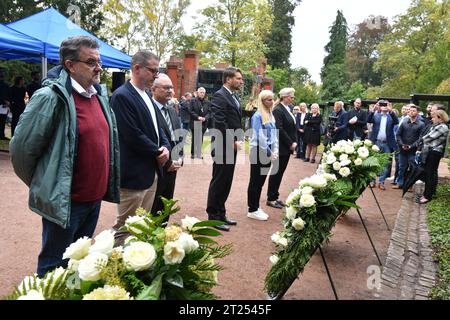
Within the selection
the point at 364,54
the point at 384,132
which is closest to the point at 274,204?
the point at 384,132

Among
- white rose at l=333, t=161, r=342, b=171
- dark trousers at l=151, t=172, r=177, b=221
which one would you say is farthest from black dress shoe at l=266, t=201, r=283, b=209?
dark trousers at l=151, t=172, r=177, b=221

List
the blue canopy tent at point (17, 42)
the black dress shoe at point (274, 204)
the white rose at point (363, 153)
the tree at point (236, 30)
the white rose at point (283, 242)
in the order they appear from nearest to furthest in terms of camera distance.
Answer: the white rose at point (283, 242), the white rose at point (363, 153), the black dress shoe at point (274, 204), the blue canopy tent at point (17, 42), the tree at point (236, 30)

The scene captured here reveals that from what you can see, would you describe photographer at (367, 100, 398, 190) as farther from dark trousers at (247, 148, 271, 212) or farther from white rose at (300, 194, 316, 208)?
white rose at (300, 194, 316, 208)

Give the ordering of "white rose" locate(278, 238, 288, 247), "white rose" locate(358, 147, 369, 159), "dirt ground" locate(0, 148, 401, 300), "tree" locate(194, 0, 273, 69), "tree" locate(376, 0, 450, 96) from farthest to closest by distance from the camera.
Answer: "tree" locate(376, 0, 450, 96), "tree" locate(194, 0, 273, 69), "white rose" locate(358, 147, 369, 159), "dirt ground" locate(0, 148, 401, 300), "white rose" locate(278, 238, 288, 247)

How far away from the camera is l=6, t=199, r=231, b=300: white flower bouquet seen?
1352 mm

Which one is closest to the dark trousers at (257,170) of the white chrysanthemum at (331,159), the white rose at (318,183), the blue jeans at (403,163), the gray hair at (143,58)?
the white chrysanthemum at (331,159)

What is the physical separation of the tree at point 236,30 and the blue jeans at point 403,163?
16.7 m

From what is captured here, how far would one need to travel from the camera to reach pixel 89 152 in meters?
2.59

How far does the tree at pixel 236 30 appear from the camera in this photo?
970 inches

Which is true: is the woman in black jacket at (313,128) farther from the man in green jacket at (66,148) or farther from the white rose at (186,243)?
the white rose at (186,243)

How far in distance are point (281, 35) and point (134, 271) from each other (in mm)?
43612

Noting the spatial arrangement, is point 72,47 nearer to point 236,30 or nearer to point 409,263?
point 409,263

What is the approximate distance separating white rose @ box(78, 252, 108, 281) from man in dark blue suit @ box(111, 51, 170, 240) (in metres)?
2.02

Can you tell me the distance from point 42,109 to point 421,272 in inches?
172
